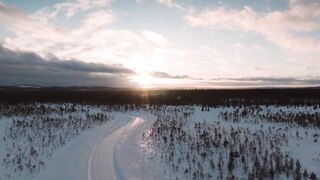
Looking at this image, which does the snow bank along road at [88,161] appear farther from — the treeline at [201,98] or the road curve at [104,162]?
the treeline at [201,98]

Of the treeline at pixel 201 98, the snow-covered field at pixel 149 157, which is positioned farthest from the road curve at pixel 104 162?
the treeline at pixel 201 98

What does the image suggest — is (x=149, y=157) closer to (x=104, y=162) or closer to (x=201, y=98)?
(x=104, y=162)

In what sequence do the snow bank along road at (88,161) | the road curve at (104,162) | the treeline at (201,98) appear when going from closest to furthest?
the road curve at (104,162), the snow bank along road at (88,161), the treeline at (201,98)

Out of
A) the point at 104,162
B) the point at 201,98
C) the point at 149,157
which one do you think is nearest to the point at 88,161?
the point at 104,162

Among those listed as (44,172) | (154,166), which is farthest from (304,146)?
(44,172)

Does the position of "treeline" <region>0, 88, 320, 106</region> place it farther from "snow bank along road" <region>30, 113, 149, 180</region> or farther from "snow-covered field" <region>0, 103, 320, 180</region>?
"snow bank along road" <region>30, 113, 149, 180</region>

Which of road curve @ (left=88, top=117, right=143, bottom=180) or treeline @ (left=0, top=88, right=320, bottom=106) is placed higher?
treeline @ (left=0, top=88, right=320, bottom=106)

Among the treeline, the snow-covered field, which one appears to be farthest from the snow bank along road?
the treeline

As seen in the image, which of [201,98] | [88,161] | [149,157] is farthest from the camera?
[201,98]

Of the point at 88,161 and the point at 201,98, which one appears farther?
the point at 201,98
